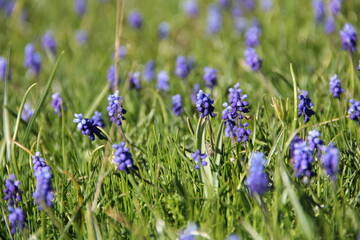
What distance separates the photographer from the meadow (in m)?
2.50

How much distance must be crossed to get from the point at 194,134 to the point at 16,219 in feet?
3.87

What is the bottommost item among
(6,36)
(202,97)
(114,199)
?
(114,199)

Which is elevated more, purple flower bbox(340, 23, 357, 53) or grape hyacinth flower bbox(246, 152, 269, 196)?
purple flower bbox(340, 23, 357, 53)

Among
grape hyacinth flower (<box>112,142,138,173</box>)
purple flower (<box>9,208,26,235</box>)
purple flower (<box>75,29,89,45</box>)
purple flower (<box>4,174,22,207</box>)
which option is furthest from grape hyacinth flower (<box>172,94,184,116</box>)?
purple flower (<box>75,29,89,45</box>)

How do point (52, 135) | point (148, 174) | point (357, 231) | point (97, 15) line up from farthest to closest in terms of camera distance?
point (97, 15)
point (52, 135)
point (148, 174)
point (357, 231)

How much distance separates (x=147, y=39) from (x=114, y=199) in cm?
398

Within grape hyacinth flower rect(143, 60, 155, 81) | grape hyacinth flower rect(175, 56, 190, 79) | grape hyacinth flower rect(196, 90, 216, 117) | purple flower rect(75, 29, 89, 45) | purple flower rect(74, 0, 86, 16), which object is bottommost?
grape hyacinth flower rect(196, 90, 216, 117)

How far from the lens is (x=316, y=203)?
97.5 inches

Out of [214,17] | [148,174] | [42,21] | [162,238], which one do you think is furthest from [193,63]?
[42,21]

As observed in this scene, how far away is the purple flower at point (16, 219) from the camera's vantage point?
2.48 meters

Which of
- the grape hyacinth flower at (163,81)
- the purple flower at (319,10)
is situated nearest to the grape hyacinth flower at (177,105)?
the grape hyacinth flower at (163,81)

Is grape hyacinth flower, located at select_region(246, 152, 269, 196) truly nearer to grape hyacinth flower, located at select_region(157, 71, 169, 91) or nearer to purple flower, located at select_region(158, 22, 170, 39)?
grape hyacinth flower, located at select_region(157, 71, 169, 91)

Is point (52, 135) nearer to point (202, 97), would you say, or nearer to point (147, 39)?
point (202, 97)

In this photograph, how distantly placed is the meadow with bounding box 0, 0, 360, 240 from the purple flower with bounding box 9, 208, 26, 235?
0.02 meters
